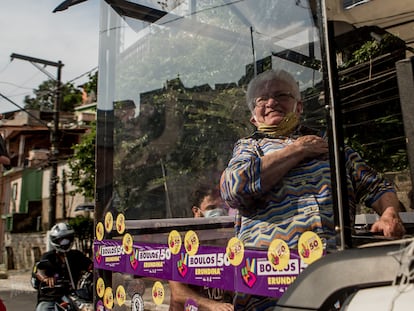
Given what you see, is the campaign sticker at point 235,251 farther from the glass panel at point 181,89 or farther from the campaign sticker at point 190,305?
Result: the glass panel at point 181,89

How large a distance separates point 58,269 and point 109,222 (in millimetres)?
3182

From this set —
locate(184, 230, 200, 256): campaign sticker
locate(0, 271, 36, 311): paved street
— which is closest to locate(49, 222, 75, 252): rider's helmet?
locate(184, 230, 200, 256): campaign sticker

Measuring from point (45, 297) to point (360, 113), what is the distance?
13.2 feet

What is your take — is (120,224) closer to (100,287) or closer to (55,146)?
(100,287)

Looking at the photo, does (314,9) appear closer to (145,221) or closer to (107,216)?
(145,221)

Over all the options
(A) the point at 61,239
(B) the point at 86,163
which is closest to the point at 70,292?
(A) the point at 61,239

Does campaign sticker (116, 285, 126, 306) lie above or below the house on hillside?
below

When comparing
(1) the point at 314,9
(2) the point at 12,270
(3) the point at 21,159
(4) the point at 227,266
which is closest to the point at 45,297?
(4) the point at 227,266

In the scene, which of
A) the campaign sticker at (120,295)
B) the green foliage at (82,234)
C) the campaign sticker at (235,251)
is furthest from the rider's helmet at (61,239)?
the green foliage at (82,234)

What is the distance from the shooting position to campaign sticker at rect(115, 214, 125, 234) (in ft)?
6.96

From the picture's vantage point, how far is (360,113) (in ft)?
6.98

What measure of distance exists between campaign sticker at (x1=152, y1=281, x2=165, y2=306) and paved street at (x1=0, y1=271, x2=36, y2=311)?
8173 millimetres

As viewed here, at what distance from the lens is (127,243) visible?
6.68 ft

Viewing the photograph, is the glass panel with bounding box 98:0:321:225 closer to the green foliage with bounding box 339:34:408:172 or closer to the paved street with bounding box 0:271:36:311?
the green foliage with bounding box 339:34:408:172
